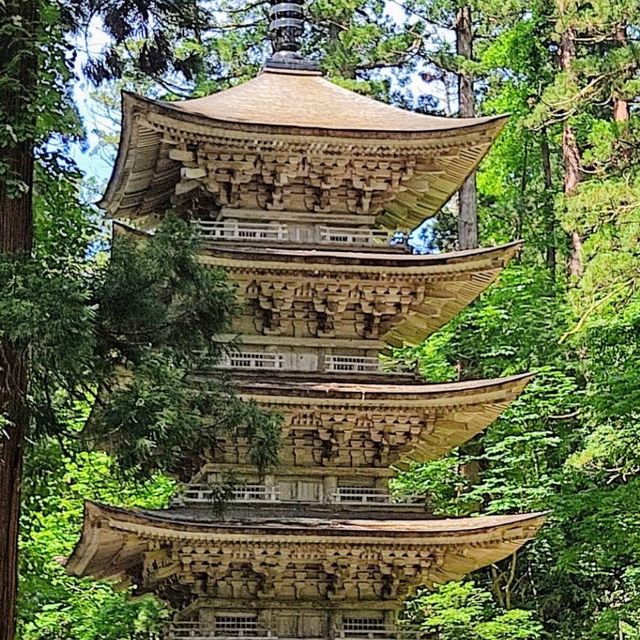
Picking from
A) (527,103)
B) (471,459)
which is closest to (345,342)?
(471,459)

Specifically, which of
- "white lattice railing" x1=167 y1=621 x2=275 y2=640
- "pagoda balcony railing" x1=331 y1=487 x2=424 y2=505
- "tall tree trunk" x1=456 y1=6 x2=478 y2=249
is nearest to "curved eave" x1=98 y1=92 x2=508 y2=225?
"pagoda balcony railing" x1=331 y1=487 x2=424 y2=505

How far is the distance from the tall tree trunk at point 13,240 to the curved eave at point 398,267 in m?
2.22

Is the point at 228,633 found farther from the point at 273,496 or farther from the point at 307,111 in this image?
the point at 307,111

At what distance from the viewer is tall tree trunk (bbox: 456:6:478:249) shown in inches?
830

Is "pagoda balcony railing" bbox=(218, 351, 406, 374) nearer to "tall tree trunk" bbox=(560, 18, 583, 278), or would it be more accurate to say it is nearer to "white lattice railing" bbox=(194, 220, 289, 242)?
"white lattice railing" bbox=(194, 220, 289, 242)

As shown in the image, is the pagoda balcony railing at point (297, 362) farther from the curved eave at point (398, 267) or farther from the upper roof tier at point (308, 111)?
the upper roof tier at point (308, 111)

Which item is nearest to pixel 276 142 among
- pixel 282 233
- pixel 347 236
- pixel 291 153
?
pixel 291 153

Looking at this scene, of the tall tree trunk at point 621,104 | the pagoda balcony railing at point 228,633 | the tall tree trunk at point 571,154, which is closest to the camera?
the pagoda balcony railing at point 228,633

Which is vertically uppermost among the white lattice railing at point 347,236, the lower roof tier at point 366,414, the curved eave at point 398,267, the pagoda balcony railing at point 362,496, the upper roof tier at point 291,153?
the upper roof tier at point 291,153

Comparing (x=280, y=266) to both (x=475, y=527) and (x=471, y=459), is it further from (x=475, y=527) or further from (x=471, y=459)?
(x=471, y=459)

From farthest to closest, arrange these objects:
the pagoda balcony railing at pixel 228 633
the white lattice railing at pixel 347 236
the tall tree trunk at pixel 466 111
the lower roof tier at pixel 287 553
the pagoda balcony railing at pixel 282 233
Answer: the tall tree trunk at pixel 466 111
the white lattice railing at pixel 347 236
the pagoda balcony railing at pixel 282 233
the pagoda balcony railing at pixel 228 633
the lower roof tier at pixel 287 553

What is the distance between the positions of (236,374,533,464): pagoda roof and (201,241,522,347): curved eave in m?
1.01

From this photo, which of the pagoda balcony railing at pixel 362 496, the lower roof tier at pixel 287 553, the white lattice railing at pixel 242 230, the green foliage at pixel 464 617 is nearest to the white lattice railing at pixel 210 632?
the lower roof tier at pixel 287 553

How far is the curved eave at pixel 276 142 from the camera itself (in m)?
11.1
